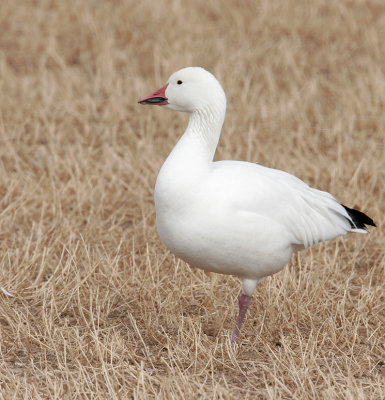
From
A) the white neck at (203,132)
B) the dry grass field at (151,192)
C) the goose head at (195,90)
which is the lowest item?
the dry grass field at (151,192)

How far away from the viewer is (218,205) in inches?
147

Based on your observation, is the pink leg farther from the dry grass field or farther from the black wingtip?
the black wingtip

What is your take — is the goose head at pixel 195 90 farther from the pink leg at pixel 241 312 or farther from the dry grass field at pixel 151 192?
the dry grass field at pixel 151 192

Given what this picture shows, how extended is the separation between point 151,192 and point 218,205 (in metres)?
2.58

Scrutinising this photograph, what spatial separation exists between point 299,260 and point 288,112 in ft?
9.46

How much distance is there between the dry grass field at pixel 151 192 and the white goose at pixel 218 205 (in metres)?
0.46

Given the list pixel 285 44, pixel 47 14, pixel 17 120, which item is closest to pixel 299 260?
pixel 17 120

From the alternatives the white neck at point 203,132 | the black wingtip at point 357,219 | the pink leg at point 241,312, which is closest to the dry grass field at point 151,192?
the pink leg at point 241,312

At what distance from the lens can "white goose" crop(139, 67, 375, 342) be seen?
147 inches

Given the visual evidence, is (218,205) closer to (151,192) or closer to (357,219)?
(357,219)

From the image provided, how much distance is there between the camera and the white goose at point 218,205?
3.73 meters

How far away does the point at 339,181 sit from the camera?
20.8 ft

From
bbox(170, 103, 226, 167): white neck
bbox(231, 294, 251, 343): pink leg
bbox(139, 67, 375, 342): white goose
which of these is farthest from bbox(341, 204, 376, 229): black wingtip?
bbox(170, 103, 226, 167): white neck

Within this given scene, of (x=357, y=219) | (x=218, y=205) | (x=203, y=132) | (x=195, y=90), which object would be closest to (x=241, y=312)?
(x=218, y=205)
